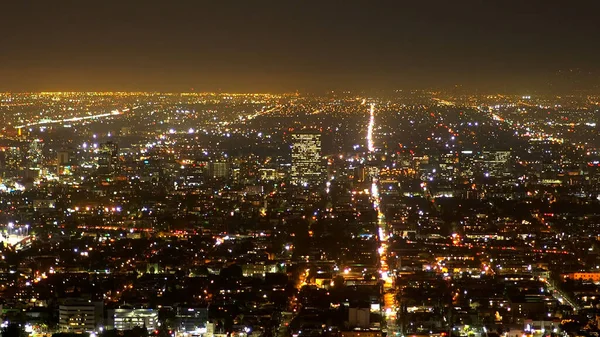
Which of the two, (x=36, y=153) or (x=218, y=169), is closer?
(x=218, y=169)

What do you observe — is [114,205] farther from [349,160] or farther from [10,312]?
[10,312]

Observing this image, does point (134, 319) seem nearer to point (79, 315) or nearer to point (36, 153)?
point (79, 315)

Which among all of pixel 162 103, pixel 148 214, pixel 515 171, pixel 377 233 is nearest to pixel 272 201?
pixel 148 214

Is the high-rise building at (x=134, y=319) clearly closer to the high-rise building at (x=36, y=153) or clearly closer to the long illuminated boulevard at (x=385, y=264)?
the long illuminated boulevard at (x=385, y=264)

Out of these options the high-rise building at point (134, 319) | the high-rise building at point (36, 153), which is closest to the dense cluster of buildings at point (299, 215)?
the high-rise building at point (134, 319)

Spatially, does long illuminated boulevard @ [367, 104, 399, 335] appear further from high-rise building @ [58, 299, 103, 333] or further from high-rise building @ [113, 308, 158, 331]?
high-rise building @ [58, 299, 103, 333]

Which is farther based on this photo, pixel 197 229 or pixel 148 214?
pixel 148 214

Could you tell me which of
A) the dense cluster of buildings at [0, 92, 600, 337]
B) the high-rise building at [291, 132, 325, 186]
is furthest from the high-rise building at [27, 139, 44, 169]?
the high-rise building at [291, 132, 325, 186]

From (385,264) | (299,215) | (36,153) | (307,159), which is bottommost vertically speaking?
(299,215)

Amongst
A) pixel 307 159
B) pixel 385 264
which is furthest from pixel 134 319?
pixel 307 159
